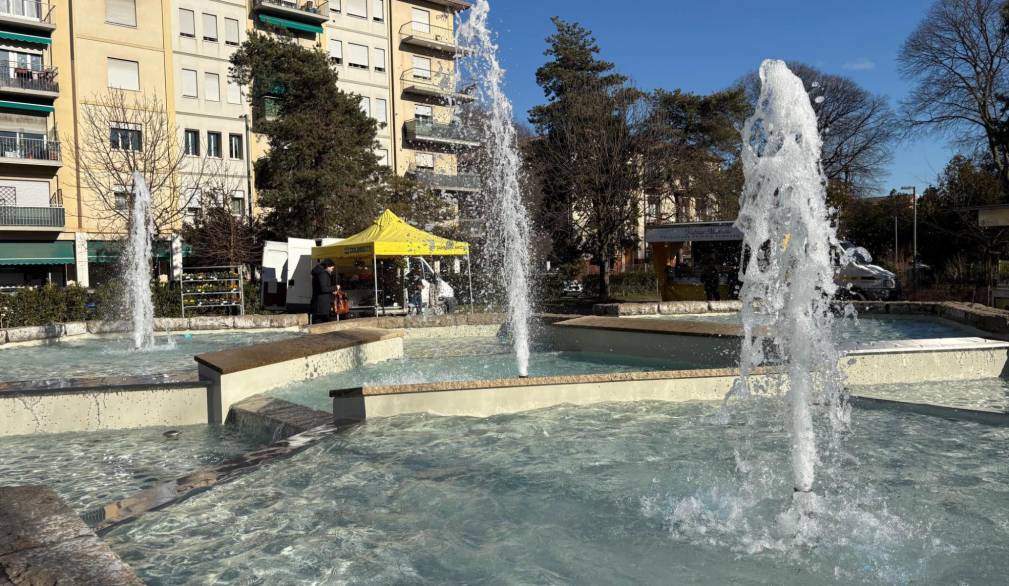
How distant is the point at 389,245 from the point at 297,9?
28648 mm

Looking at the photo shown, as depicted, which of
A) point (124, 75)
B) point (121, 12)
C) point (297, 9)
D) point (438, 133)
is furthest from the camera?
point (438, 133)

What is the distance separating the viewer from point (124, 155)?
3120cm

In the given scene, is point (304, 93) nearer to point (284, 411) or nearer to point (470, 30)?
point (470, 30)

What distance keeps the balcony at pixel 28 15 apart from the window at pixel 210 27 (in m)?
7.08

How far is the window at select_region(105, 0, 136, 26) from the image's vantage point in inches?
1406

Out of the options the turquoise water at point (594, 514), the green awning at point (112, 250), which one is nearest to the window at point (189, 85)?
the green awning at point (112, 250)

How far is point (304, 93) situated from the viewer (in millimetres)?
30984

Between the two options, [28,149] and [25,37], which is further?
[28,149]

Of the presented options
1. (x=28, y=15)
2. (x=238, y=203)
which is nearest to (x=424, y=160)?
(x=238, y=203)

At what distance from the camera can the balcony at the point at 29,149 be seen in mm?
33438

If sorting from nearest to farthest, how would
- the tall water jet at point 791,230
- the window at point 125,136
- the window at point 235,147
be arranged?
the tall water jet at point 791,230, the window at point 125,136, the window at point 235,147

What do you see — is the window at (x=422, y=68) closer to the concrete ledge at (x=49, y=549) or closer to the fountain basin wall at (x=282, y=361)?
the fountain basin wall at (x=282, y=361)

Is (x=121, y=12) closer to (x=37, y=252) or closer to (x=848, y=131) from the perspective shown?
(x=37, y=252)

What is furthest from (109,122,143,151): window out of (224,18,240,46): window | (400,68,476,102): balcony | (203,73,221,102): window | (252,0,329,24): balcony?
(400,68,476,102): balcony
